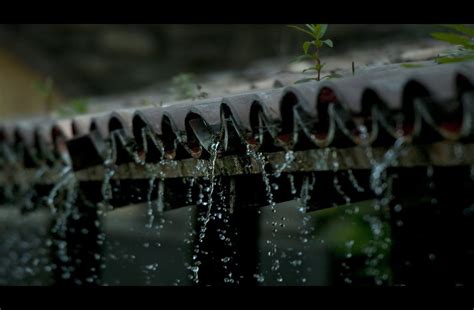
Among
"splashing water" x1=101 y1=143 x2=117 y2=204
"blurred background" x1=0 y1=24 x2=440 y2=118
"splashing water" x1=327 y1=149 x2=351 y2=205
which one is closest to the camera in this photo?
"splashing water" x1=327 y1=149 x2=351 y2=205

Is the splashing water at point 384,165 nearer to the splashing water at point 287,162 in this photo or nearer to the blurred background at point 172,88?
the splashing water at point 287,162

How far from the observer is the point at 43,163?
13.4 ft

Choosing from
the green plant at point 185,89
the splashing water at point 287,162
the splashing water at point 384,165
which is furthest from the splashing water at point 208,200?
the green plant at point 185,89

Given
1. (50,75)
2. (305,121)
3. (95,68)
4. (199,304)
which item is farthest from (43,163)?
(95,68)

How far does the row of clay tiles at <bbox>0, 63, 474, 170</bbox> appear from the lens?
1.96m

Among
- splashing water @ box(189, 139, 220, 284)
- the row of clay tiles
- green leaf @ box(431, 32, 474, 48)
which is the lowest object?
splashing water @ box(189, 139, 220, 284)

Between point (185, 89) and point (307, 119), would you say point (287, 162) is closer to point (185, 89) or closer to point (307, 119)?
point (307, 119)

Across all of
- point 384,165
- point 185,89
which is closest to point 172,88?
point 185,89

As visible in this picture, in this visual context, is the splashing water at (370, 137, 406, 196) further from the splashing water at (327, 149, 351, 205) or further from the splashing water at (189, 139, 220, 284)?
the splashing water at (189, 139, 220, 284)

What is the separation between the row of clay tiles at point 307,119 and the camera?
1.96 m

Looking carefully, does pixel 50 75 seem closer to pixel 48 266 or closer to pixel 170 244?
pixel 170 244

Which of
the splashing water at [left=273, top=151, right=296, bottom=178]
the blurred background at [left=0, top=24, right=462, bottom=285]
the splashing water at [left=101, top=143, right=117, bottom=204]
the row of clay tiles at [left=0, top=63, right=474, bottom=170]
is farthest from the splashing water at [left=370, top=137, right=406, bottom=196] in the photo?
the splashing water at [left=101, top=143, right=117, bottom=204]

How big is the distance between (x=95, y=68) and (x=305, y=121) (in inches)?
449

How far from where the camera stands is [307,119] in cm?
234
